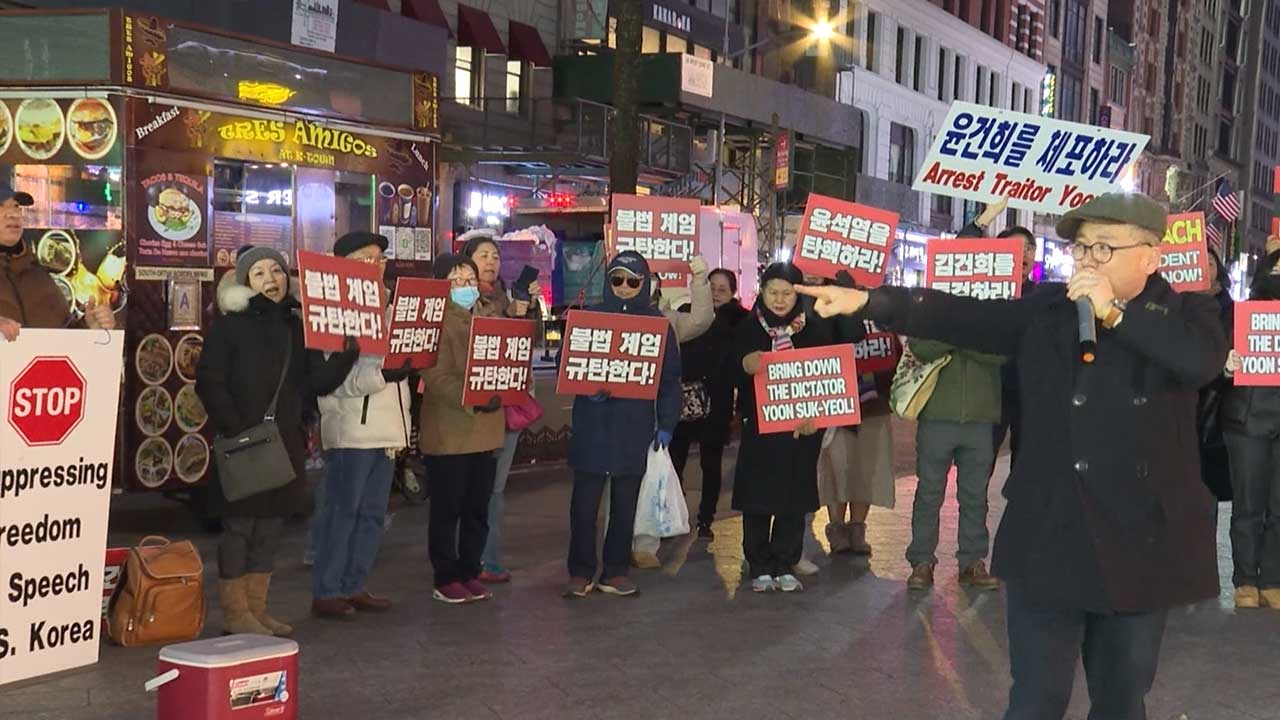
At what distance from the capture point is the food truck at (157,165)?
10164 millimetres

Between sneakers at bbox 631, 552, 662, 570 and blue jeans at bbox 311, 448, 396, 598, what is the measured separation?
2.19 meters

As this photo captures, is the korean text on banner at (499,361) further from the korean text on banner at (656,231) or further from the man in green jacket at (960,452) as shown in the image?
the man in green jacket at (960,452)

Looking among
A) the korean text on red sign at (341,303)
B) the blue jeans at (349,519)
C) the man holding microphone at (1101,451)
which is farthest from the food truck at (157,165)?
the man holding microphone at (1101,451)

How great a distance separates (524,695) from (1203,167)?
86982mm

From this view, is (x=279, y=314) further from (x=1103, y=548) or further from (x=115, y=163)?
(x=1103, y=548)

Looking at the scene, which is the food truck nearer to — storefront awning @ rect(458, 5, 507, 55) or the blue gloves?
the blue gloves

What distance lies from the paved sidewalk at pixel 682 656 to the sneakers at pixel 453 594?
12cm

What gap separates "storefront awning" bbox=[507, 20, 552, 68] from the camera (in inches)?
1087

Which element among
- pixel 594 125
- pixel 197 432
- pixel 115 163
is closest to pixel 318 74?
pixel 115 163

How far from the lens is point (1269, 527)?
922 cm

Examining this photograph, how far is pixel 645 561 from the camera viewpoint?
10.1 m

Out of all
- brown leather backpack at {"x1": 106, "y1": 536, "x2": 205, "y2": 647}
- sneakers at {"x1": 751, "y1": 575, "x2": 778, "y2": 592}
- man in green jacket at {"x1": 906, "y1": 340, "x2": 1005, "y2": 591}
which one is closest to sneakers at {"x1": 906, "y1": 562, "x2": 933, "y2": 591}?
man in green jacket at {"x1": 906, "y1": 340, "x2": 1005, "y2": 591}

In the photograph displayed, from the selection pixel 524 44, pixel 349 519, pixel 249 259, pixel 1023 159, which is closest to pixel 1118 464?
pixel 249 259

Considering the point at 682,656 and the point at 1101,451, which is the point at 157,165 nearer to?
the point at 682,656
